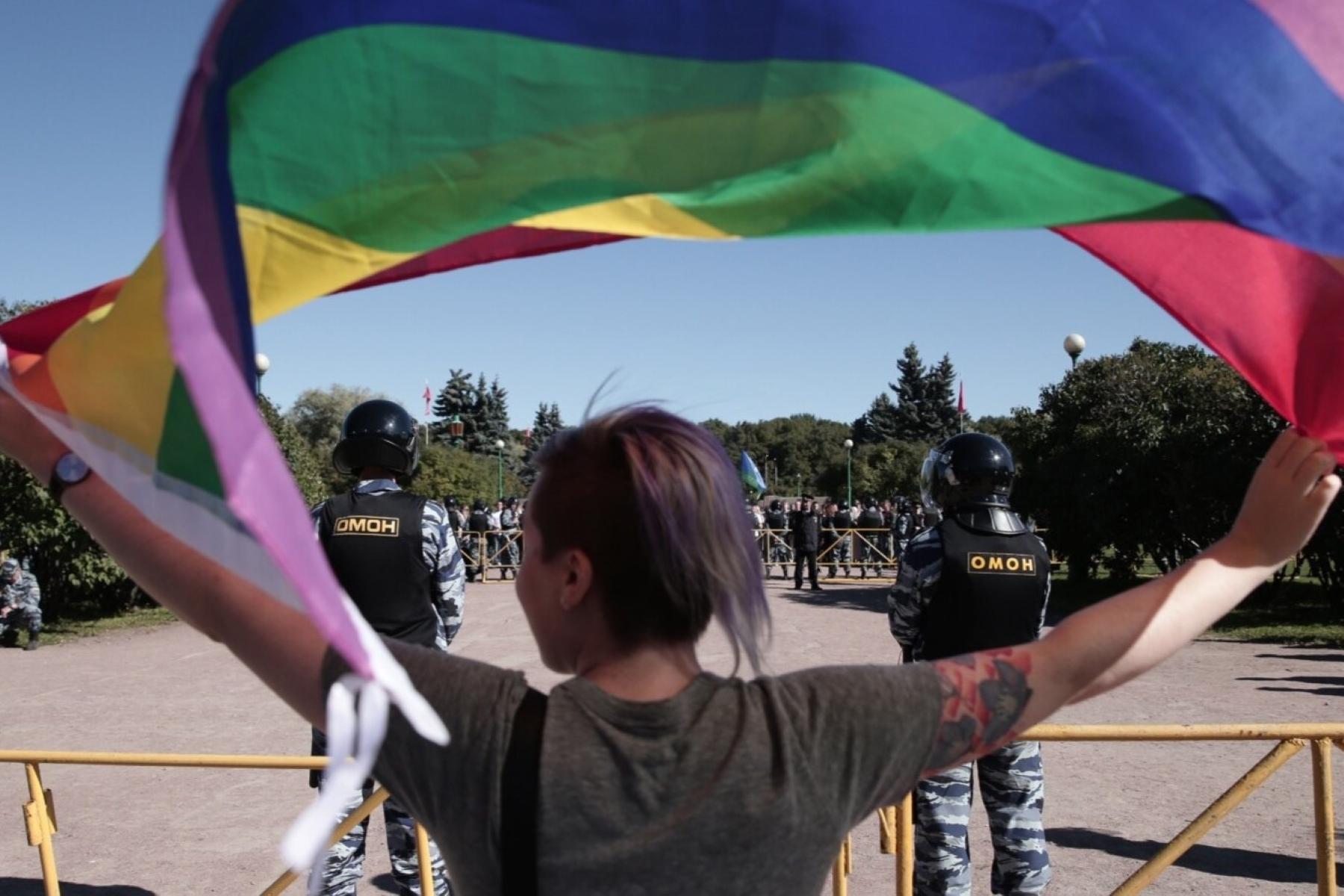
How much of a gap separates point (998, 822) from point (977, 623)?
858 millimetres

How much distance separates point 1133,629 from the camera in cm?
167

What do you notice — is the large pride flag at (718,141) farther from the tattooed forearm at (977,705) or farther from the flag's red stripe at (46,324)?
the tattooed forearm at (977,705)

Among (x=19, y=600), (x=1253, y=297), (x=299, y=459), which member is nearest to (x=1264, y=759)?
(x=1253, y=297)

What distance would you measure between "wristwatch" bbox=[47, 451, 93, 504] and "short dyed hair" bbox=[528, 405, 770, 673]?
692mm

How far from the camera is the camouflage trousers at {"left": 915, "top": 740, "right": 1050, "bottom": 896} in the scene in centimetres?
466

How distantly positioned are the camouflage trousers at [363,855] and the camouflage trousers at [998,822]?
6.94 ft

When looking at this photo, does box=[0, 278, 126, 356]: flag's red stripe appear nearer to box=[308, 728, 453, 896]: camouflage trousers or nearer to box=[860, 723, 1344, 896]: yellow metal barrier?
box=[308, 728, 453, 896]: camouflage trousers

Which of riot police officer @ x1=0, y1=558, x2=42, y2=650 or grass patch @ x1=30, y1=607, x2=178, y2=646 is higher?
riot police officer @ x1=0, y1=558, x2=42, y2=650

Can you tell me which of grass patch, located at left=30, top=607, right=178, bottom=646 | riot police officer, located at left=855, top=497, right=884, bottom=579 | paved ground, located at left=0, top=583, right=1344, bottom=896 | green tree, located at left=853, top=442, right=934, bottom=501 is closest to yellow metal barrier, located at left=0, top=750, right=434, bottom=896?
paved ground, located at left=0, top=583, right=1344, bottom=896

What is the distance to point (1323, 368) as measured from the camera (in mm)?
1974

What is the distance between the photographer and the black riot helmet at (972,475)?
5.19 metres

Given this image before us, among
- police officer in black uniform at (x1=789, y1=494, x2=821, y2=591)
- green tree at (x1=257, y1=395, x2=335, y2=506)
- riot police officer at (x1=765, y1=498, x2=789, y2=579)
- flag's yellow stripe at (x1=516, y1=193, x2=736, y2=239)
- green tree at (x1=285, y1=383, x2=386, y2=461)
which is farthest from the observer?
green tree at (x1=285, y1=383, x2=386, y2=461)

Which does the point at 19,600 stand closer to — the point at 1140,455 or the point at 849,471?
the point at 1140,455

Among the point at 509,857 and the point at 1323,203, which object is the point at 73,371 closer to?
the point at 509,857
